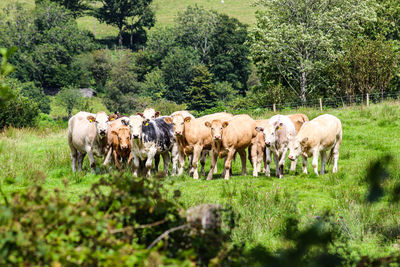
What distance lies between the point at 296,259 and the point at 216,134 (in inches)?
424

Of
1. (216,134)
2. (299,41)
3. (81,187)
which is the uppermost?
(299,41)

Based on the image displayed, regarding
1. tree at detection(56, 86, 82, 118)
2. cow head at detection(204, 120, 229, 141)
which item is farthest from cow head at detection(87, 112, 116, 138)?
tree at detection(56, 86, 82, 118)

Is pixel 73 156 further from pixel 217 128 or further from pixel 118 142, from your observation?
pixel 217 128

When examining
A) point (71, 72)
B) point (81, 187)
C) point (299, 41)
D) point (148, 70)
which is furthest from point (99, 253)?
point (148, 70)

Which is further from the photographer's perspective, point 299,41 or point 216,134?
point 299,41

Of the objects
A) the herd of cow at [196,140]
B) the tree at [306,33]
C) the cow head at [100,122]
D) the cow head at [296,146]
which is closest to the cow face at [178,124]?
the herd of cow at [196,140]

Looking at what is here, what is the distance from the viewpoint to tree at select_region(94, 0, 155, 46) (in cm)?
10406

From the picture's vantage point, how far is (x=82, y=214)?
328 centimetres

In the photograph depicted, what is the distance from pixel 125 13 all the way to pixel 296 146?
324 ft

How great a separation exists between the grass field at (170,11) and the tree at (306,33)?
7037 cm

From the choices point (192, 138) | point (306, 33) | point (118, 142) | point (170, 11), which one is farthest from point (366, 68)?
point (170, 11)

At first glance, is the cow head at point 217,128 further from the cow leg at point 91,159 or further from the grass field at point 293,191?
the cow leg at point 91,159

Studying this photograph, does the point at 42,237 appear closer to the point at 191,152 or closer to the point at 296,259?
the point at 296,259

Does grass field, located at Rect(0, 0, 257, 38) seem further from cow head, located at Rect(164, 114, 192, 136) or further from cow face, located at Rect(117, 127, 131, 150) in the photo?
cow face, located at Rect(117, 127, 131, 150)
